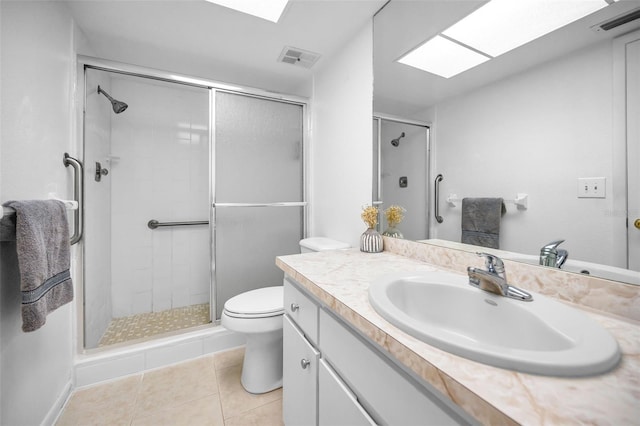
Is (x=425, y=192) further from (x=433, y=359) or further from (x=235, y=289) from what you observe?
(x=235, y=289)

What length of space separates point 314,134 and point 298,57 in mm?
586

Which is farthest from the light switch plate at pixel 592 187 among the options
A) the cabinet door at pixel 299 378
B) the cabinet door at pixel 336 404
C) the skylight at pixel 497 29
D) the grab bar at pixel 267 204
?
the grab bar at pixel 267 204

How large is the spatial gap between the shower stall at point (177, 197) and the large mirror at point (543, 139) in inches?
51.2

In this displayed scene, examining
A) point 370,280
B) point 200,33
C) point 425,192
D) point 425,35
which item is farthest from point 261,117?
point 370,280

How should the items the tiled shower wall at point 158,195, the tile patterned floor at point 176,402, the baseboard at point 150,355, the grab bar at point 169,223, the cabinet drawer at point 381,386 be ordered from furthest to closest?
the grab bar at point 169,223 → the tiled shower wall at point 158,195 → the baseboard at point 150,355 → the tile patterned floor at point 176,402 → the cabinet drawer at point 381,386

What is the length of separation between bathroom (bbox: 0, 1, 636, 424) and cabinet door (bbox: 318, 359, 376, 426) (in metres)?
0.72

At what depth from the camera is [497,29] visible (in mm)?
894

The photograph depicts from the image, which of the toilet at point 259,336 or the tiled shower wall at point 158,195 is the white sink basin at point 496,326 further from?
the tiled shower wall at point 158,195

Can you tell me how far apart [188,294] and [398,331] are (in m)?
2.51

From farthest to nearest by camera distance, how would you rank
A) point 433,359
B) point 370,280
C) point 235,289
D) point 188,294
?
point 188,294 → point 235,289 → point 370,280 → point 433,359

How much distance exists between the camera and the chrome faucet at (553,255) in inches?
29.2

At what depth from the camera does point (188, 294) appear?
2492 millimetres

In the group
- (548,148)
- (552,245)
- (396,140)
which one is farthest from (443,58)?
(552,245)

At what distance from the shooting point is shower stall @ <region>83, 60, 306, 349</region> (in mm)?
1848
